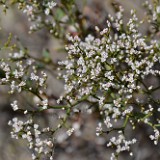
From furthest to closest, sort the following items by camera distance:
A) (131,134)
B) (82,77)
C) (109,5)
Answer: (109,5)
(131,134)
(82,77)

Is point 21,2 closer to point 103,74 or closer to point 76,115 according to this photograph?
point 103,74

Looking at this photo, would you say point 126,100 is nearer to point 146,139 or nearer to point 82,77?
point 82,77

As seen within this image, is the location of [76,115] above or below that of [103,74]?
above

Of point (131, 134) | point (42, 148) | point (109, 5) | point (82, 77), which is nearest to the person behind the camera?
point (82, 77)

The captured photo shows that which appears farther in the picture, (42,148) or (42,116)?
(42,116)

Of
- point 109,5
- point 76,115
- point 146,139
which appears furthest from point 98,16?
point 146,139

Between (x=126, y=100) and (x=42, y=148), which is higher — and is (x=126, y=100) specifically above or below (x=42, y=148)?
above

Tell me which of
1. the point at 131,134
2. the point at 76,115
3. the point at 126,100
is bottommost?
the point at 126,100

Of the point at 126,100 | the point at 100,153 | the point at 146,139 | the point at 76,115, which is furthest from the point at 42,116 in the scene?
the point at 126,100

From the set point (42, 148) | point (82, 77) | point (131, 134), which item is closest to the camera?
point (82, 77)
